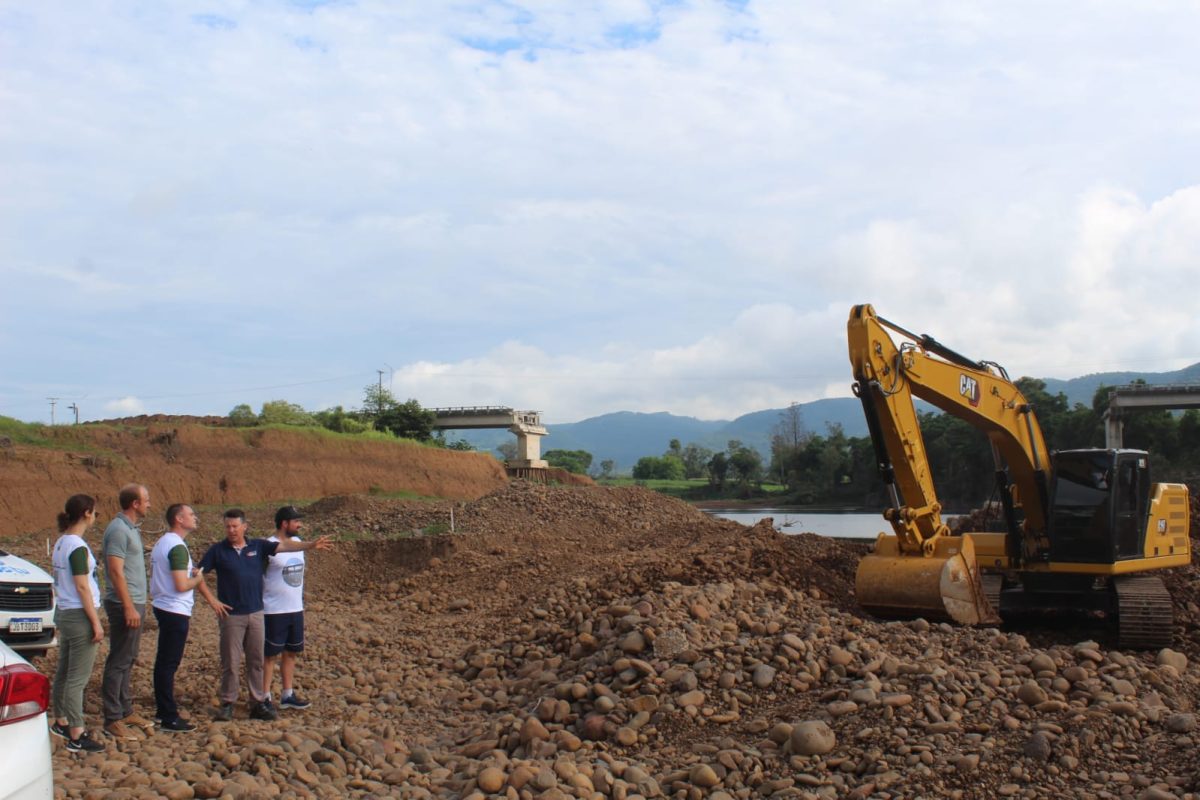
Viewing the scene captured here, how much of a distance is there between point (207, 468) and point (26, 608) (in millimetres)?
20317

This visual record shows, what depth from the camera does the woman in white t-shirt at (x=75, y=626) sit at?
6.06 metres

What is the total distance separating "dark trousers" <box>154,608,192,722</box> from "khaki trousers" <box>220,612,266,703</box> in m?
0.32

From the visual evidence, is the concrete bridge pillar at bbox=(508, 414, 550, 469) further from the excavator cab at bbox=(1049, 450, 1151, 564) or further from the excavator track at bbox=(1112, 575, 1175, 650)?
the excavator track at bbox=(1112, 575, 1175, 650)

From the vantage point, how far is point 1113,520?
33.0ft

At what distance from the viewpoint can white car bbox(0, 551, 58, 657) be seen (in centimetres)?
806

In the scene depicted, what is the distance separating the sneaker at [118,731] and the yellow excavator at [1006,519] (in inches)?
253

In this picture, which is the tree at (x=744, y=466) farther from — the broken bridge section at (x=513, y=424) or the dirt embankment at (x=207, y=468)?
→ the dirt embankment at (x=207, y=468)

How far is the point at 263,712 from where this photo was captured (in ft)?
23.8

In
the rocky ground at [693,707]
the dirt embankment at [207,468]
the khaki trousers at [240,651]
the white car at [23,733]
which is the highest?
the dirt embankment at [207,468]

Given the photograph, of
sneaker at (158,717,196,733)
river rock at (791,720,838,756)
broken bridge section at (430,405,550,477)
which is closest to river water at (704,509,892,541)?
broken bridge section at (430,405,550,477)

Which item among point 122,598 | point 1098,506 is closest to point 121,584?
point 122,598

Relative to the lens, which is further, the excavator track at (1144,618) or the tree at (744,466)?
the tree at (744,466)

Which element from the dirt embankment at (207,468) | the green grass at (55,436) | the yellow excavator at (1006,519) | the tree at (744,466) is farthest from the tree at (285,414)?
the yellow excavator at (1006,519)

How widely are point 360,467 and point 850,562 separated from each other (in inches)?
870
